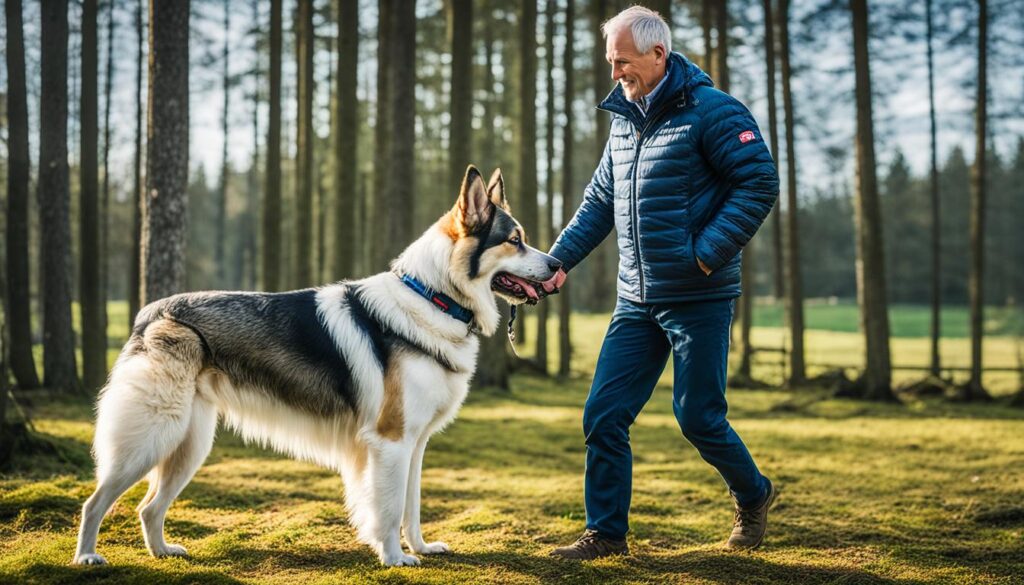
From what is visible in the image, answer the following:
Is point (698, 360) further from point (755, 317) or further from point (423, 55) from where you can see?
point (755, 317)

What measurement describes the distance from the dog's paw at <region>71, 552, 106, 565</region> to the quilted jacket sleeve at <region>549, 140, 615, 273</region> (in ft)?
10.1

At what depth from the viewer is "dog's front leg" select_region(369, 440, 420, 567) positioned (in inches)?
181

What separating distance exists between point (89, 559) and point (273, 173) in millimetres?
11866

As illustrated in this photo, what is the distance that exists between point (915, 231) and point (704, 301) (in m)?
48.7

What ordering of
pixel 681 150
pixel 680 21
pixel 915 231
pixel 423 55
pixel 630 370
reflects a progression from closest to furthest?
pixel 681 150
pixel 630 370
pixel 680 21
pixel 423 55
pixel 915 231

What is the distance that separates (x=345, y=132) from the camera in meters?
14.1

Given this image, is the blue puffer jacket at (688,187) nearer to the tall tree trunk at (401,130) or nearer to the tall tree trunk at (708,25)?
the tall tree trunk at (401,130)

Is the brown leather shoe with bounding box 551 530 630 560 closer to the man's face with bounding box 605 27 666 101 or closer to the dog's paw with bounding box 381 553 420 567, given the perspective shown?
the dog's paw with bounding box 381 553 420 567

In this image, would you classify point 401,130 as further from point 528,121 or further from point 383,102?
point 528,121

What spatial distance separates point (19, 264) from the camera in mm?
11492

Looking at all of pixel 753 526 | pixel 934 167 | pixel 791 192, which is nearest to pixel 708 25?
pixel 791 192

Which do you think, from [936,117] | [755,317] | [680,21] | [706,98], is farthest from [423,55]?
[755,317]

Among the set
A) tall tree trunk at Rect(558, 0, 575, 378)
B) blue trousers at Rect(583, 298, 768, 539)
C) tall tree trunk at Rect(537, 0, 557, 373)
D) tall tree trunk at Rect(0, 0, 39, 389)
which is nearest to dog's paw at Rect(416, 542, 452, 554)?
blue trousers at Rect(583, 298, 768, 539)

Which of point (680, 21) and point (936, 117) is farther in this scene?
point (680, 21)
